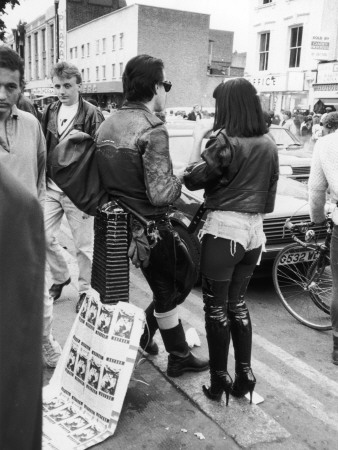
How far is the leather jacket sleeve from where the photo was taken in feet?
8.87

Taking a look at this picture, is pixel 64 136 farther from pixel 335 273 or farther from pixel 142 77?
pixel 335 273

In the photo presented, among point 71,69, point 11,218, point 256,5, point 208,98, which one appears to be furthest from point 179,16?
point 11,218

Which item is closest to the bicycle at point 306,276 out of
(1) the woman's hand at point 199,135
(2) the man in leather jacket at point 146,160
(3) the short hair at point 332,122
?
(3) the short hair at point 332,122

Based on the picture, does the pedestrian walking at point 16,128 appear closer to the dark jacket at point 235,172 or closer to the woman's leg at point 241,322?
the dark jacket at point 235,172

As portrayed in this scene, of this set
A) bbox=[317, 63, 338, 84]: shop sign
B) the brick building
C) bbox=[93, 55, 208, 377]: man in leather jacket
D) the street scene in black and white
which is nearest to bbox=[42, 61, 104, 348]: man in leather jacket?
the street scene in black and white

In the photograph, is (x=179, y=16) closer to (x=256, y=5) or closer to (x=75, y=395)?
(x=256, y=5)

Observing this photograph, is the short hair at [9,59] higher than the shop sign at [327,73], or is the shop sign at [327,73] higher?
the shop sign at [327,73]

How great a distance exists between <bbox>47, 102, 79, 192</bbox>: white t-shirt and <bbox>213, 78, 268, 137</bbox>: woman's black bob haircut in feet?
6.45

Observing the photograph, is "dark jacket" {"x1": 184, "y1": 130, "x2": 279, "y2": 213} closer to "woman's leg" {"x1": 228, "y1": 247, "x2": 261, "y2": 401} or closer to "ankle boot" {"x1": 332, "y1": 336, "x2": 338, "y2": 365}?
"woman's leg" {"x1": 228, "y1": 247, "x2": 261, "y2": 401}

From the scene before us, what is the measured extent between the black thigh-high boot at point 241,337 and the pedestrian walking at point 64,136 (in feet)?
5.82

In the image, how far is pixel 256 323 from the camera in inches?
184

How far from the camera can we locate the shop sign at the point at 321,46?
20266mm

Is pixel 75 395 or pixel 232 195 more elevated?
pixel 232 195

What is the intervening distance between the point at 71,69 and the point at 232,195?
97.7 inches
